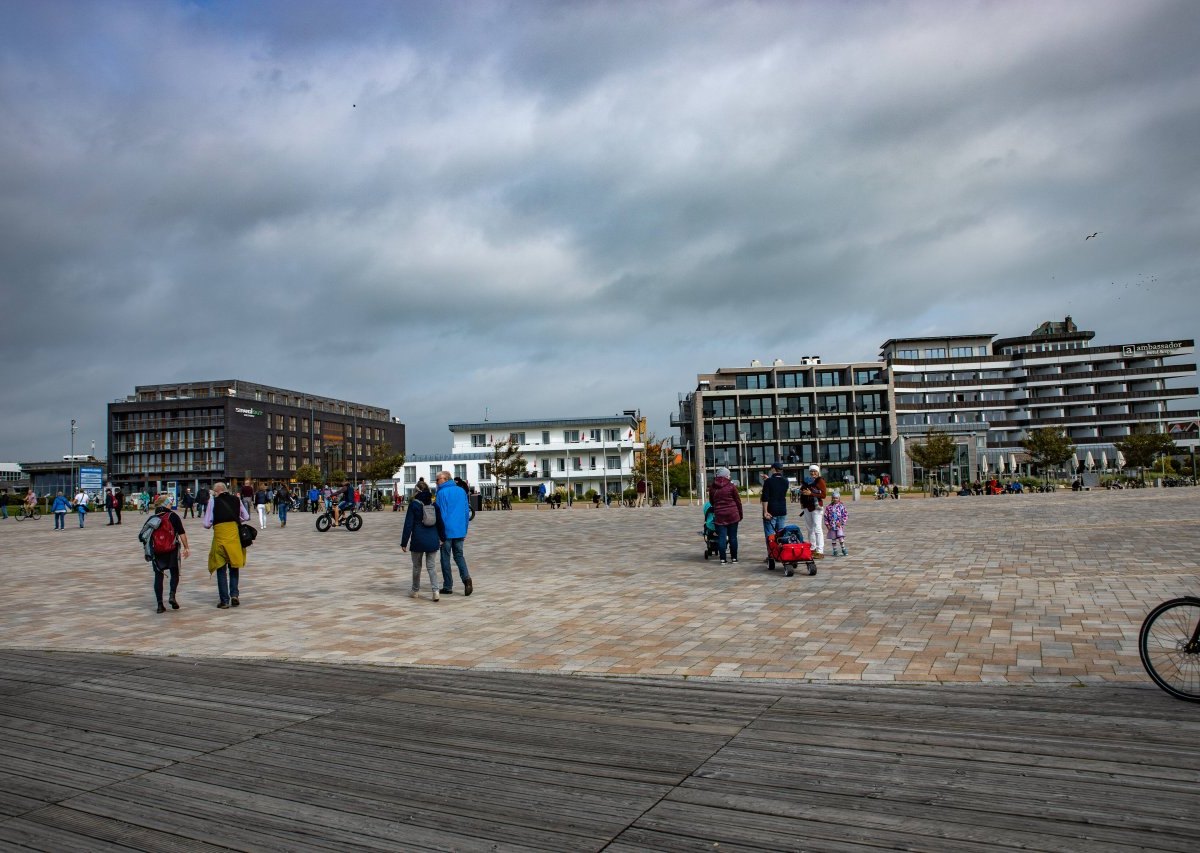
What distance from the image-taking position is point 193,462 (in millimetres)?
88750

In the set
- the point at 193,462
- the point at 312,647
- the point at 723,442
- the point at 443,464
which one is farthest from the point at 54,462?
the point at 312,647

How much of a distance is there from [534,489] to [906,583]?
67681mm

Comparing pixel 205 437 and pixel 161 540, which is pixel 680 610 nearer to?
pixel 161 540

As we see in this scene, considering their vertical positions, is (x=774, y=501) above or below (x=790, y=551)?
above

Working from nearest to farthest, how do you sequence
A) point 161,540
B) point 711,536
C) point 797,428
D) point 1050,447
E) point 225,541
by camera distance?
point 161,540 < point 225,541 < point 711,536 < point 1050,447 < point 797,428

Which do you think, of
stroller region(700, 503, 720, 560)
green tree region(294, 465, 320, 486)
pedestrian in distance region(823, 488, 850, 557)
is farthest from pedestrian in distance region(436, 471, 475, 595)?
green tree region(294, 465, 320, 486)

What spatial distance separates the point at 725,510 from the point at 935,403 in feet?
259

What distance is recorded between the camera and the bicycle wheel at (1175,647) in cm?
520

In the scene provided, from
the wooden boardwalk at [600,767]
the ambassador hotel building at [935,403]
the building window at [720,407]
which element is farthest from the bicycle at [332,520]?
the building window at [720,407]

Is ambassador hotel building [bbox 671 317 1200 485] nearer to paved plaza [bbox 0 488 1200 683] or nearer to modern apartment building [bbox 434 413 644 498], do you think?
modern apartment building [bbox 434 413 644 498]

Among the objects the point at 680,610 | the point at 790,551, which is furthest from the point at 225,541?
the point at 790,551

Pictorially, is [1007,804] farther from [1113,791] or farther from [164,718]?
[164,718]

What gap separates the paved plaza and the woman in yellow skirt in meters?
0.37

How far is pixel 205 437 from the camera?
88938 millimetres
